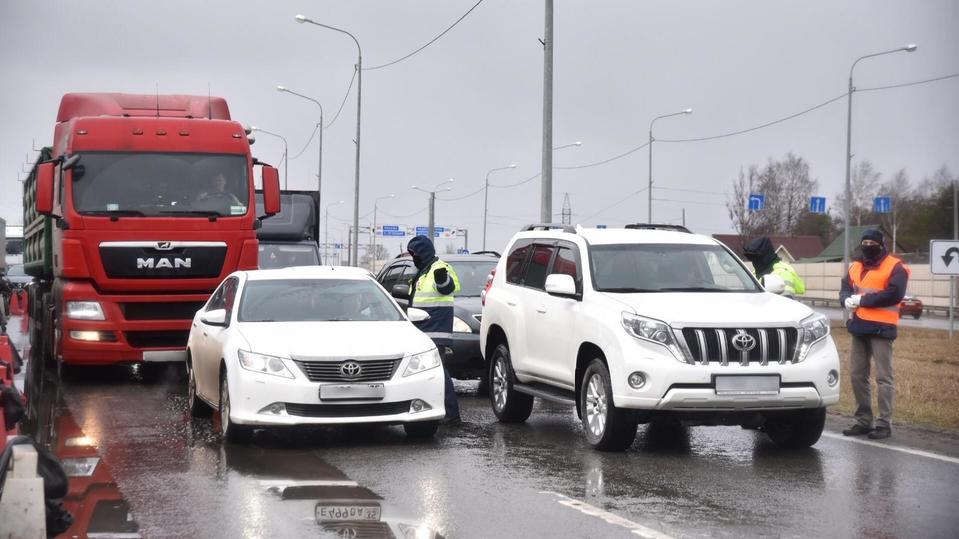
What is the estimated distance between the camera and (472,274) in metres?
17.0

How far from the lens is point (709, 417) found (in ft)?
33.0

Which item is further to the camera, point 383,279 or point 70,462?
point 383,279

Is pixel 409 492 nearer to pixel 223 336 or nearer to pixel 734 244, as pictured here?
pixel 223 336

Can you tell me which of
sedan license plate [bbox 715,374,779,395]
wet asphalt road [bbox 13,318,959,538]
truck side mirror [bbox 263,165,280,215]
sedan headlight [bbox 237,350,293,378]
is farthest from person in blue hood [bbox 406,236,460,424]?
sedan license plate [bbox 715,374,779,395]

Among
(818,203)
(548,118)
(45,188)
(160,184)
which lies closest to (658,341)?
(160,184)

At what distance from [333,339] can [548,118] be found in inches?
491

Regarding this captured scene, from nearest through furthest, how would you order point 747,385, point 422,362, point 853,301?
point 747,385, point 422,362, point 853,301

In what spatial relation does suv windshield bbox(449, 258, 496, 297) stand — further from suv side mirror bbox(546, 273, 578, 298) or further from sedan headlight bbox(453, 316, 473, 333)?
suv side mirror bbox(546, 273, 578, 298)

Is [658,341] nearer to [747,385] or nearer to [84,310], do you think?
[747,385]

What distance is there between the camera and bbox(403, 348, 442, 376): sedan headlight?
10909mm

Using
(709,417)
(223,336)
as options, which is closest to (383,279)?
(223,336)

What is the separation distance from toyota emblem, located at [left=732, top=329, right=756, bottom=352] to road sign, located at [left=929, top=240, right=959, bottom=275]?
17.7 meters

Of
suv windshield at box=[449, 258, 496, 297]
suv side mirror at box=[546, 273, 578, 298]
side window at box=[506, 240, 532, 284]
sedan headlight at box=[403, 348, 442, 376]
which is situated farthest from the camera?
suv windshield at box=[449, 258, 496, 297]

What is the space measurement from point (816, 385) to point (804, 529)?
2.98 m
